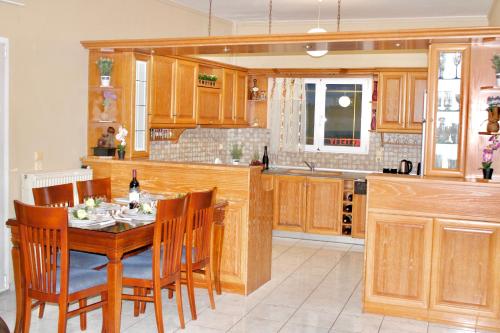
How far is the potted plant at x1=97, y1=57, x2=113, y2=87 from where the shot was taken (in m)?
5.67

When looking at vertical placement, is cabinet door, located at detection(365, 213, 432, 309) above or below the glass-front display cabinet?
below

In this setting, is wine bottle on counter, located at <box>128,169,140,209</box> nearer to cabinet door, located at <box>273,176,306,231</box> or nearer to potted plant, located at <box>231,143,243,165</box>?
cabinet door, located at <box>273,176,306,231</box>

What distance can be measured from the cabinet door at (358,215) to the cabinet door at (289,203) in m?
0.66

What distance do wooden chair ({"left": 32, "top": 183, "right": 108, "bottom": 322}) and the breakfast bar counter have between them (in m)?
2.12

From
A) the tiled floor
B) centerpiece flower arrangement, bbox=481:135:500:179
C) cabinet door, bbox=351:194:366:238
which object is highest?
centerpiece flower arrangement, bbox=481:135:500:179

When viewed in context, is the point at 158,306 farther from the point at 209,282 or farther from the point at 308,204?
the point at 308,204

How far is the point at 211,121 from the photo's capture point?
23.8ft

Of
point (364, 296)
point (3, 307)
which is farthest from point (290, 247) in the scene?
point (3, 307)

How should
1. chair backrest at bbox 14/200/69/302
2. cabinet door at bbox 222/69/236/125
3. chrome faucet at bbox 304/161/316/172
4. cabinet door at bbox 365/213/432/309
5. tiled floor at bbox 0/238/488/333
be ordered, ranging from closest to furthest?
chair backrest at bbox 14/200/69/302, tiled floor at bbox 0/238/488/333, cabinet door at bbox 365/213/432/309, cabinet door at bbox 222/69/236/125, chrome faucet at bbox 304/161/316/172

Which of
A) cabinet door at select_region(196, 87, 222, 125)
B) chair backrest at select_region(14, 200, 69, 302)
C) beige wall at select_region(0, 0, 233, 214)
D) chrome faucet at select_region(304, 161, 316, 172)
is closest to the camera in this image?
chair backrest at select_region(14, 200, 69, 302)

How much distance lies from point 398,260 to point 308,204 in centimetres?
302

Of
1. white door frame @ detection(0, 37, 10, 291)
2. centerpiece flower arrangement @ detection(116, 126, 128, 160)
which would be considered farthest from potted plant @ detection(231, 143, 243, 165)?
white door frame @ detection(0, 37, 10, 291)

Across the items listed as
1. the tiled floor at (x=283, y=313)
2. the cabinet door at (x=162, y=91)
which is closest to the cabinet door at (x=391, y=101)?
the tiled floor at (x=283, y=313)

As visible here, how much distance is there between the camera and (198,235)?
14.5 feet
